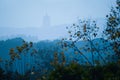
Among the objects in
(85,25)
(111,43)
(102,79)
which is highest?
(85,25)

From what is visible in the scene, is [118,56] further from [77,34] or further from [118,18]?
[77,34]

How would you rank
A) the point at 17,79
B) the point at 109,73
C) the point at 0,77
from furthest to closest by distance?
1. the point at 17,79
2. the point at 0,77
3. the point at 109,73

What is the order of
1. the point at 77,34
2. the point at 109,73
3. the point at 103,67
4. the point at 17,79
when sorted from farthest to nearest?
the point at 17,79
the point at 77,34
the point at 103,67
the point at 109,73

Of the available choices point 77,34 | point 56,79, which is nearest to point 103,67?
point 56,79

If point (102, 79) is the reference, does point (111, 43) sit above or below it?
above

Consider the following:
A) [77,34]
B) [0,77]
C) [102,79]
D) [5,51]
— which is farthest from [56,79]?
[5,51]

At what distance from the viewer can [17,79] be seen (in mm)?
39094

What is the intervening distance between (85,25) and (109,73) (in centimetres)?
995

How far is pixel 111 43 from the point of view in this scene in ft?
51.7

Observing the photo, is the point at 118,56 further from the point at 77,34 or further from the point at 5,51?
the point at 5,51

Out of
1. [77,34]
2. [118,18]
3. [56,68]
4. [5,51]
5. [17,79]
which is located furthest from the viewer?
[5,51]

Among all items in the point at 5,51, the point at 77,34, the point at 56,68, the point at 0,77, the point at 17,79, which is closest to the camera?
the point at 56,68

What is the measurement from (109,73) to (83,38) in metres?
9.96

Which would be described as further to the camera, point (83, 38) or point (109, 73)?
point (83, 38)
